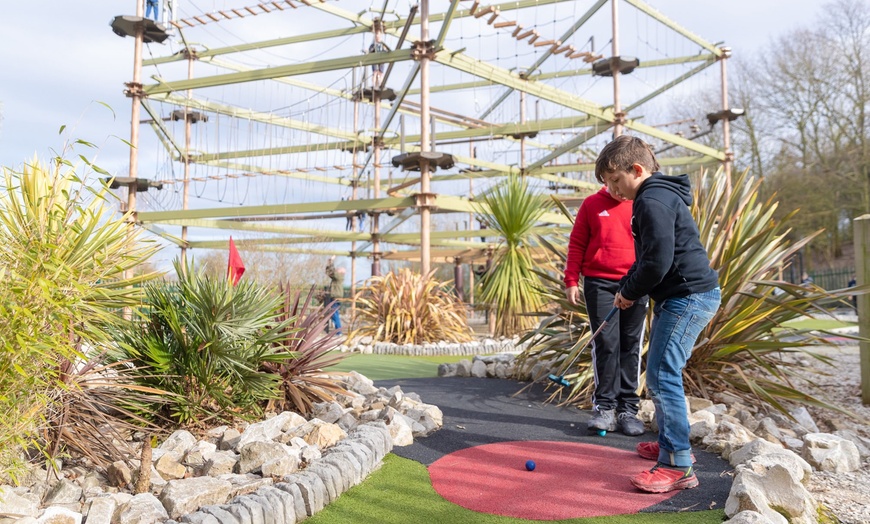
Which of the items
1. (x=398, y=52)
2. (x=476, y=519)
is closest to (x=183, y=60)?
(x=398, y=52)

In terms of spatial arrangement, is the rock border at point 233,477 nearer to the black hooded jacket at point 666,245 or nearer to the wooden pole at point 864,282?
the black hooded jacket at point 666,245

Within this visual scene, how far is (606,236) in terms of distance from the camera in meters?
3.96

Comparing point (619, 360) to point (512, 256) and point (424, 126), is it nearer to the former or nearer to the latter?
point (512, 256)

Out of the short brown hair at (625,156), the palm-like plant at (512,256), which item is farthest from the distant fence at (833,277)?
the short brown hair at (625,156)

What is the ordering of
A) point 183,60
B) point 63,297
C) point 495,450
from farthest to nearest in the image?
point 183,60
point 495,450
point 63,297

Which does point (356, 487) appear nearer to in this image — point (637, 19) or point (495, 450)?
point (495, 450)

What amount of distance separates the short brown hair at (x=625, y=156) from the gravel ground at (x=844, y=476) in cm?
157

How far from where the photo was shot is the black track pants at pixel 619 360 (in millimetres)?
3822

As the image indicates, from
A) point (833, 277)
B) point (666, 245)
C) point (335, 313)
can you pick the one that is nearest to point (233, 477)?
point (666, 245)

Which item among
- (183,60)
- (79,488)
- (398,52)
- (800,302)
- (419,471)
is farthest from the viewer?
(183,60)

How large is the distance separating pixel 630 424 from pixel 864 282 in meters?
2.35

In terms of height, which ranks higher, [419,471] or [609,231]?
[609,231]

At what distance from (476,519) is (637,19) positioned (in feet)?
54.1

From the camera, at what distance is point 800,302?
4.31 metres
